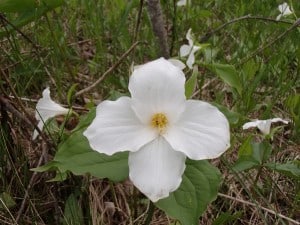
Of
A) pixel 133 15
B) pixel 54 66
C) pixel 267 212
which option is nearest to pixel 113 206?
pixel 267 212

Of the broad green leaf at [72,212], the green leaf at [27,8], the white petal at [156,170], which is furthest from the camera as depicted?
the green leaf at [27,8]

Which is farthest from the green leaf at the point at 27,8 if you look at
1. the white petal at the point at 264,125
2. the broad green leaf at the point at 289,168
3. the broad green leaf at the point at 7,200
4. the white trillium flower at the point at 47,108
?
the broad green leaf at the point at 289,168

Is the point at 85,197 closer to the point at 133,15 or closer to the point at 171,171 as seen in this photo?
the point at 171,171

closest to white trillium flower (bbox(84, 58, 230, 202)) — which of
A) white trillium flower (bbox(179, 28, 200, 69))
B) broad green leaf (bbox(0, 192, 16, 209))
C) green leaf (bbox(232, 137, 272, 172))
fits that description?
green leaf (bbox(232, 137, 272, 172))

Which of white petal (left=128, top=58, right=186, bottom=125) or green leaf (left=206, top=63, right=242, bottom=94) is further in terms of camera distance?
green leaf (left=206, top=63, right=242, bottom=94)

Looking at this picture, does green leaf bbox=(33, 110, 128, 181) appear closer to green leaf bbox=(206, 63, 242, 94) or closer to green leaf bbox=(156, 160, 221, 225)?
green leaf bbox=(156, 160, 221, 225)

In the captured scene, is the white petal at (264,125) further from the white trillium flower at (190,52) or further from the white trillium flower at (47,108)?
the white trillium flower at (47,108)
